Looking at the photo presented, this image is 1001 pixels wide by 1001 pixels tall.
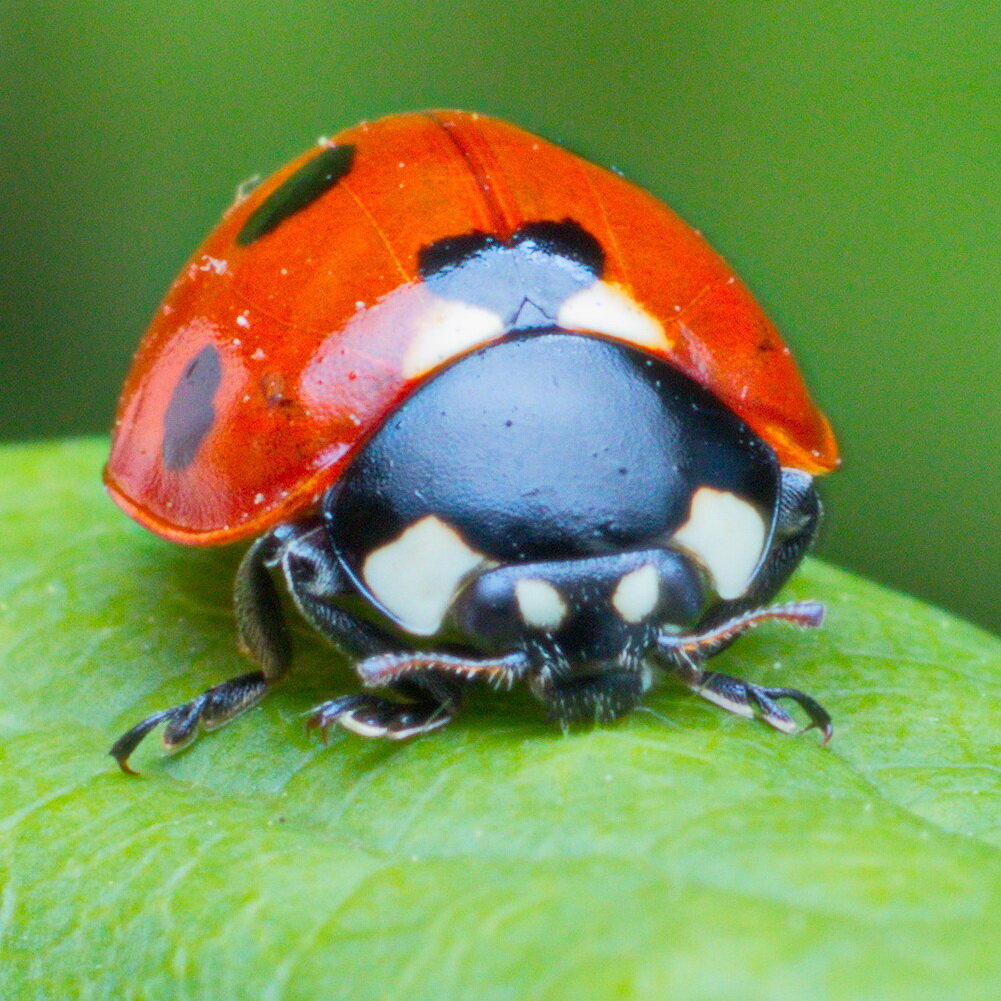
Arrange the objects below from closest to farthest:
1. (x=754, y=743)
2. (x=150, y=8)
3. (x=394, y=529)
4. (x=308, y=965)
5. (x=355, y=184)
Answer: (x=308, y=965), (x=754, y=743), (x=394, y=529), (x=355, y=184), (x=150, y=8)

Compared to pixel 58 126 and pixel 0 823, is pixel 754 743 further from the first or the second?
pixel 58 126

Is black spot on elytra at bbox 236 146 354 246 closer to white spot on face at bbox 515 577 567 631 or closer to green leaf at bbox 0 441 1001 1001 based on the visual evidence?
green leaf at bbox 0 441 1001 1001

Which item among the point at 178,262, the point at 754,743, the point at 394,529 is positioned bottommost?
the point at 178,262

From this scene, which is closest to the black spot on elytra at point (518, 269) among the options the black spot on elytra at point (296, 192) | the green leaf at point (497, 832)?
the black spot on elytra at point (296, 192)

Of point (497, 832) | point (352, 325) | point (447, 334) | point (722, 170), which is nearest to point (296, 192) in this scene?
point (352, 325)

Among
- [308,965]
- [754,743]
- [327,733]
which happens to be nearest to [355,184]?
[327,733]

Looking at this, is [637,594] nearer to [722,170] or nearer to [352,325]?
[352,325]

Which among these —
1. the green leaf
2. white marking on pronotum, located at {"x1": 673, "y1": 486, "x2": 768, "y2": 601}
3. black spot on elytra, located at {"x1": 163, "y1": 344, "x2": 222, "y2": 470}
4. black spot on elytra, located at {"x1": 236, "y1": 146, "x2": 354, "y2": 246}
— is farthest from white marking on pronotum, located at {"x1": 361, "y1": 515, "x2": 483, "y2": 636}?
black spot on elytra, located at {"x1": 236, "y1": 146, "x2": 354, "y2": 246}
